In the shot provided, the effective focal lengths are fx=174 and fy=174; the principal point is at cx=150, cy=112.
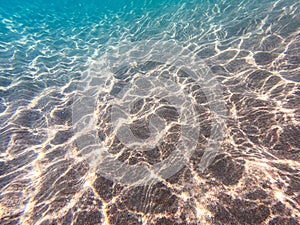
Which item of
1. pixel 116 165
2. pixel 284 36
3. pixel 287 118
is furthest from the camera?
pixel 284 36

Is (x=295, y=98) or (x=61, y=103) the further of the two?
(x=61, y=103)

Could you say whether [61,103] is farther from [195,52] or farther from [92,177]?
[195,52]

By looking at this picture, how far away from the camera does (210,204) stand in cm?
307

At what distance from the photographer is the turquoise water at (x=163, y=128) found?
10.6 feet

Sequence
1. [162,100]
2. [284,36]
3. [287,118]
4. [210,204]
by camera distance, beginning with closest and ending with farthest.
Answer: [210,204] → [287,118] → [162,100] → [284,36]

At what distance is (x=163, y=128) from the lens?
5055 millimetres

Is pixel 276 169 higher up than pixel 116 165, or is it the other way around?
pixel 116 165

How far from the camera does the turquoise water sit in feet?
10.6

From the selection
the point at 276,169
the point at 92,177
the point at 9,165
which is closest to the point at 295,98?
the point at 276,169

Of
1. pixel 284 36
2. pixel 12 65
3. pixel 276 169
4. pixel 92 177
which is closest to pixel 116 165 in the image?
pixel 92 177

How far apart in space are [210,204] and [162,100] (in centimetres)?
375

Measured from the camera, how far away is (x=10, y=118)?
20.5ft

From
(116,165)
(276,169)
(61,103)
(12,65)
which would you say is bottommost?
(276,169)

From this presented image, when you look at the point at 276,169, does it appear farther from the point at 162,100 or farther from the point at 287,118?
the point at 162,100
